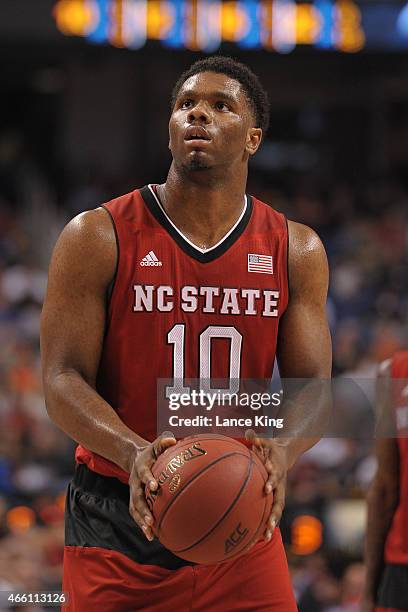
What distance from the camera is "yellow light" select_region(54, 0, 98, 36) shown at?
1067cm

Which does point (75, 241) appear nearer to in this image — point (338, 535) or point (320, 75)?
point (338, 535)

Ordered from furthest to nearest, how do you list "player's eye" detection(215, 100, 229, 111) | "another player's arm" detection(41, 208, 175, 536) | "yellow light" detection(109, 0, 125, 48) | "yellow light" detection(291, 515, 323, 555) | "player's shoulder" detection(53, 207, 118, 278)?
"yellow light" detection(109, 0, 125, 48) < "yellow light" detection(291, 515, 323, 555) < "player's eye" detection(215, 100, 229, 111) < "player's shoulder" detection(53, 207, 118, 278) < "another player's arm" detection(41, 208, 175, 536)

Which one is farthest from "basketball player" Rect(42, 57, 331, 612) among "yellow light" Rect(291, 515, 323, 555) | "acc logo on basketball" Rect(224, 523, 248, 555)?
"yellow light" Rect(291, 515, 323, 555)

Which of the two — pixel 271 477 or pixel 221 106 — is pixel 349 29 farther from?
pixel 271 477

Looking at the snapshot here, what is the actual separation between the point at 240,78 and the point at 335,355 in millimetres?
6052

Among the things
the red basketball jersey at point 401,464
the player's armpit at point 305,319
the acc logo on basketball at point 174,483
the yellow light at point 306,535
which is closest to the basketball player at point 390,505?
the red basketball jersey at point 401,464

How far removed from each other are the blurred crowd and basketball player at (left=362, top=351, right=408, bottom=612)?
1252 mm

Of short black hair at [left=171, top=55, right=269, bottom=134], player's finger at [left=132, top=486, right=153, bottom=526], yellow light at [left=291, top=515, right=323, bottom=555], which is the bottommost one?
yellow light at [left=291, top=515, right=323, bottom=555]

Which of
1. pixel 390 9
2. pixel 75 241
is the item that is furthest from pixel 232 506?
pixel 390 9

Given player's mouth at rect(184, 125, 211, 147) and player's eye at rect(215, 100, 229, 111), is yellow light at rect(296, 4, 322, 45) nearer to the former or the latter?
player's eye at rect(215, 100, 229, 111)

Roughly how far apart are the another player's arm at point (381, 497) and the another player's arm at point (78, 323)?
1188mm

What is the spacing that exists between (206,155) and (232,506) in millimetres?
1081

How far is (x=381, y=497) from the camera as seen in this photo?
3900mm

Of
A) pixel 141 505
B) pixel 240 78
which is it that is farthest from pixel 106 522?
pixel 240 78
